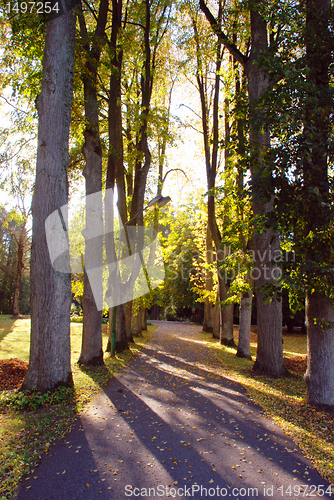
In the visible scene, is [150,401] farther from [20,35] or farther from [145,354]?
[20,35]

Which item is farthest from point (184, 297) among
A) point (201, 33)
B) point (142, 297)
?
point (201, 33)

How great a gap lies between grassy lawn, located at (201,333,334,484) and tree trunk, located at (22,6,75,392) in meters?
3.88

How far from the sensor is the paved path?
3467 millimetres

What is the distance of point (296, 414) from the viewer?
592 centimetres

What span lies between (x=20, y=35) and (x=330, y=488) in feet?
32.6

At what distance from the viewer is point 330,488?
3551 mm

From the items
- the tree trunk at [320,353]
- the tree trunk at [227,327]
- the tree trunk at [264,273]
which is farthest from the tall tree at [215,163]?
the tree trunk at [320,353]

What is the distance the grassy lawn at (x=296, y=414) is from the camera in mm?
4321

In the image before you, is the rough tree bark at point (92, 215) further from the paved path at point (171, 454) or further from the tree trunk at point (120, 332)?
the tree trunk at point (120, 332)

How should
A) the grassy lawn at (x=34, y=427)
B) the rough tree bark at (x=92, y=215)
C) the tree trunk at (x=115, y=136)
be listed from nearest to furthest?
the grassy lawn at (x=34, y=427)
the rough tree bark at (x=92, y=215)
the tree trunk at (x=115, y=136)

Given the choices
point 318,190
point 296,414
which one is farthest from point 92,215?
point 296,414

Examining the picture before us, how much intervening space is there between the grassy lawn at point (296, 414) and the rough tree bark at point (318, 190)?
0.44 meters

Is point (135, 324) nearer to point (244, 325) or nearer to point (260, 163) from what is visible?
point (244, 325)

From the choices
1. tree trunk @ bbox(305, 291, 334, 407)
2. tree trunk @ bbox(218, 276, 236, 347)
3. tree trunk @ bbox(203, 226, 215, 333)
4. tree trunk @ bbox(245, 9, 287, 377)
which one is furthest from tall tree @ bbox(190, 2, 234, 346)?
tree trunk @ bbox(305, 291, 334, 407)
